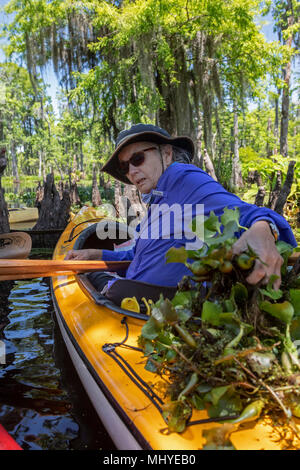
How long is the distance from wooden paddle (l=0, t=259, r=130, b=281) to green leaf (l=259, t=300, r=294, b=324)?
7.57ft

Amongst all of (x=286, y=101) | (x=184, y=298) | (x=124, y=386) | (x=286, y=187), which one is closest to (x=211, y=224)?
(x=184, y=298)

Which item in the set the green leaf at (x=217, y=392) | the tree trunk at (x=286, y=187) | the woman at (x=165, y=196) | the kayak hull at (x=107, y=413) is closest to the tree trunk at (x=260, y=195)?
the tree trunk at (x=286, y=187)

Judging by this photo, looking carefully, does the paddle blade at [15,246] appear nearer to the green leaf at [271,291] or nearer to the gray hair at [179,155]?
the gray hair at [179,155]

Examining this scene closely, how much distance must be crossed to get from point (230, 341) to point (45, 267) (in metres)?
2.42

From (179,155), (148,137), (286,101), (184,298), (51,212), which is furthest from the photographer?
(286,101)

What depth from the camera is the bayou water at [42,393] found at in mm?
2271

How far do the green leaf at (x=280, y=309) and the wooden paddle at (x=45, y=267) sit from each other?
7.57ft

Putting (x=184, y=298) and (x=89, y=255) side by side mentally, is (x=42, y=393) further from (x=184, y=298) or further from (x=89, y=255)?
(x=184, y=298)

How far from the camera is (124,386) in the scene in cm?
175

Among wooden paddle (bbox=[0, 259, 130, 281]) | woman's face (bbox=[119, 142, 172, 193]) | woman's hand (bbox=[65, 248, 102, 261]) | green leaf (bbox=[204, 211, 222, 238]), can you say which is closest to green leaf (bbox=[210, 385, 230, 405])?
green leaf (bbox=[204, 211, 222, 238])

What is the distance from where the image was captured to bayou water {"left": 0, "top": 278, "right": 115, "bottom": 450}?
89.4 inches

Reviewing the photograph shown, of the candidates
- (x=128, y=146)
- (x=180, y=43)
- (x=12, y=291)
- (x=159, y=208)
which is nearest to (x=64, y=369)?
(x=159, y=208)

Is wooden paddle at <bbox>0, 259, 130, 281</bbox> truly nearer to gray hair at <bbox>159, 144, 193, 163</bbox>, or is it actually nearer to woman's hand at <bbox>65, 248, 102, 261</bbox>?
woman's hand at <bbox>65, 248, 102, 261</bbox>

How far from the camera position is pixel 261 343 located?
4.06 feet
